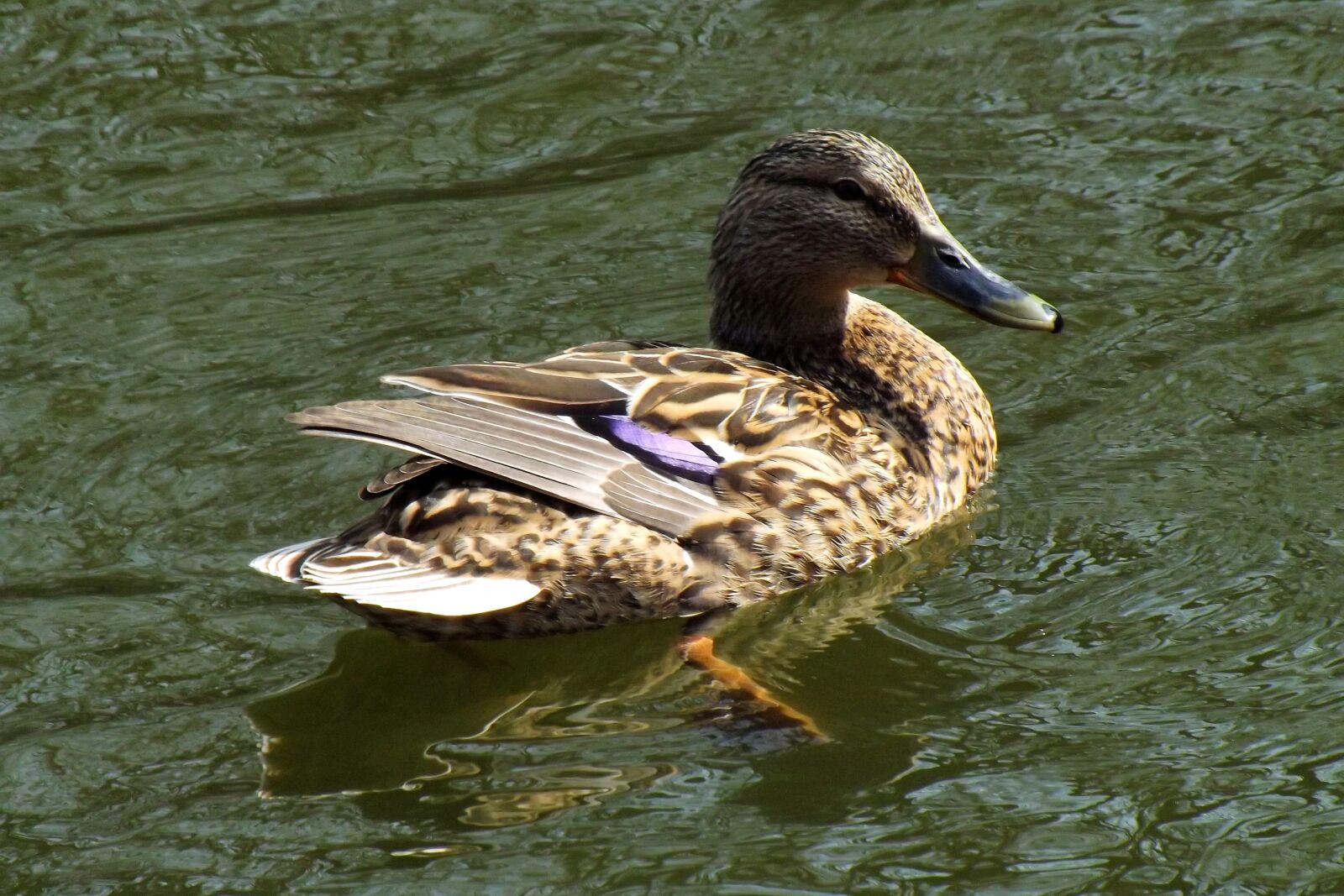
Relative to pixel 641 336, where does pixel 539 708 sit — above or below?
below

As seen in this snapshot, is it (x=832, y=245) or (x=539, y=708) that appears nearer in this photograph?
(x=539, y=708)

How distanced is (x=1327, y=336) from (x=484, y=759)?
393 centimetres

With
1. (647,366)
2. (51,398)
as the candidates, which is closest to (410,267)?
(51,398)

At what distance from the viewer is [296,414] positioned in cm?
596

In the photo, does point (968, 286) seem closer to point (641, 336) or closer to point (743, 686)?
point (641, 336)

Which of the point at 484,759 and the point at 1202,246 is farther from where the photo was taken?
the point at 1202,246

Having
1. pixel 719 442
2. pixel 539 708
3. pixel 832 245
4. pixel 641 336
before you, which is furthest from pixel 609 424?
pixel 641 336

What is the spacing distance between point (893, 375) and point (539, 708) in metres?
2.06

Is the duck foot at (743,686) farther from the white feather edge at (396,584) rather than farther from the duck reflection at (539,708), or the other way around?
the white feather edge at (396,584)

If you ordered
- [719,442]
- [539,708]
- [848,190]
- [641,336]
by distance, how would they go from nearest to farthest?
[539,708] → [719,442] → [848,190] → [641,336]

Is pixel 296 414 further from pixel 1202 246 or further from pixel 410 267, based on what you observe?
pixel 1202 246

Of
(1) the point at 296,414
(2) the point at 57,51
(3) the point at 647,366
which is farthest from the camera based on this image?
(2) the point at 57,51

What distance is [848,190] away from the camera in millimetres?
7461

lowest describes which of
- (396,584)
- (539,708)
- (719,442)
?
(539,708)
